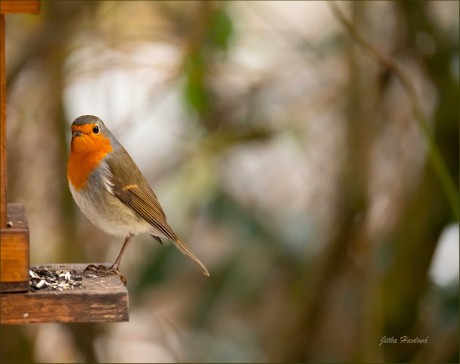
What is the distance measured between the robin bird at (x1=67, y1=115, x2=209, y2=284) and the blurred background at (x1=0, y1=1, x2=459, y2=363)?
130 centimetres

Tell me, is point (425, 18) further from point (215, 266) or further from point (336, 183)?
point (215, 266)

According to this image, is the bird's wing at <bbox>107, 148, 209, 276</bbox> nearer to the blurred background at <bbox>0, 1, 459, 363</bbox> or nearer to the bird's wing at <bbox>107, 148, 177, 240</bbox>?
the bird's wing at <bbox>107, 148, 177, 240</bbox>

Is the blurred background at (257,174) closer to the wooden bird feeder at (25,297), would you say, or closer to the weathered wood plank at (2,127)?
the wooden bird feeder at (25,297)

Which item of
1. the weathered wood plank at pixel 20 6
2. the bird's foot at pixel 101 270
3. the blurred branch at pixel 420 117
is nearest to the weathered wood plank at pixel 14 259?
the bird's foot at pixel 101 270

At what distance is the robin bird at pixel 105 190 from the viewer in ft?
12.4

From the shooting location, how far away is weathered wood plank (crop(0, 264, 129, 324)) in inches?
111

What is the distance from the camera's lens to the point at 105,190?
381 centimetres

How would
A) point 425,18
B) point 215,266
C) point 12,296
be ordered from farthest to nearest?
1. point 215,266
2. point 425,18
3. point 12,296

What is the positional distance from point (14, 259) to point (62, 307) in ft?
0.67

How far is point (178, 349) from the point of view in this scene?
619cm

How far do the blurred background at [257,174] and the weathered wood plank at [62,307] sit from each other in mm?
2058

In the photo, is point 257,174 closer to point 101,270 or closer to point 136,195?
point 136,195

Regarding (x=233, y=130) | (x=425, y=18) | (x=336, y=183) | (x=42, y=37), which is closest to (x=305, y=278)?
(x=336, y=183)

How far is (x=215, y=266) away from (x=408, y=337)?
1.36m
